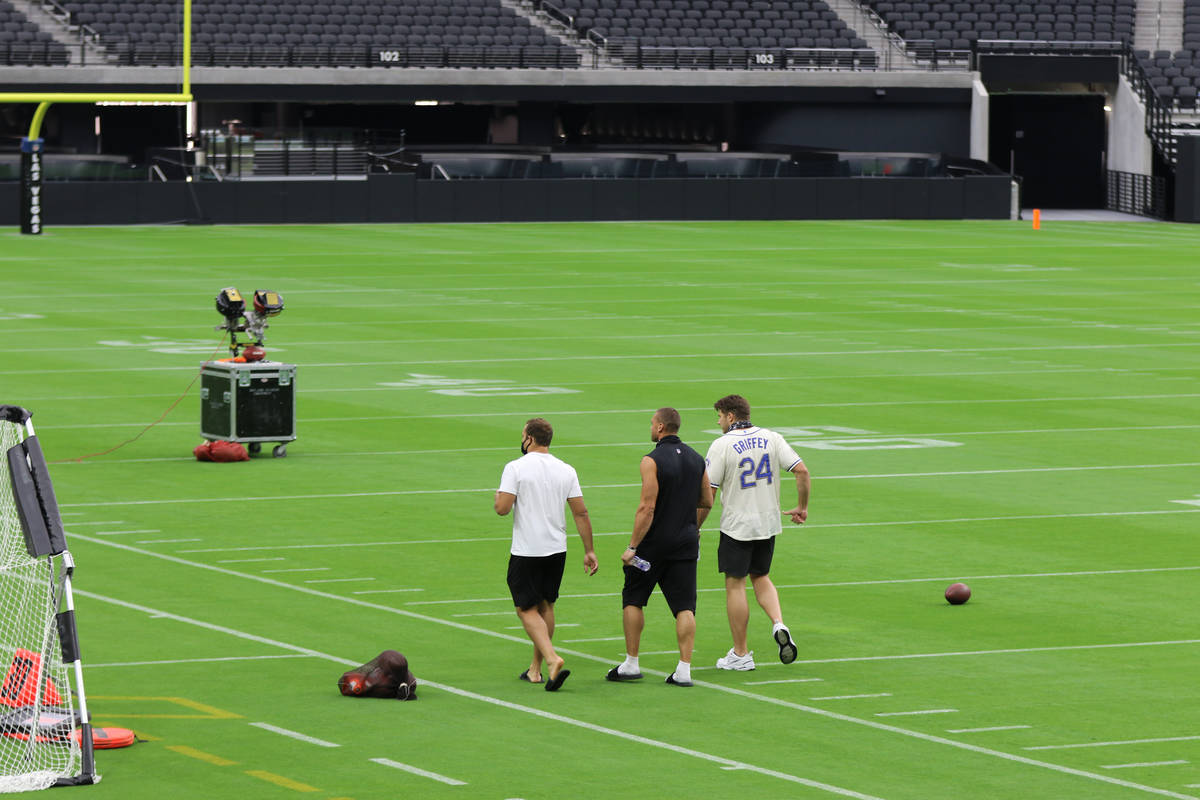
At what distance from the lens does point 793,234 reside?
178 feet

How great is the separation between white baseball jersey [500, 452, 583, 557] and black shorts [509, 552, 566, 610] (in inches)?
2.9

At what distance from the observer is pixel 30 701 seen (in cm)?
1176

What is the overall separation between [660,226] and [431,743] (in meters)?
45.4

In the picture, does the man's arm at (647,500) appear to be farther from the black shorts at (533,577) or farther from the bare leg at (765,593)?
the bare leg at (765,593)

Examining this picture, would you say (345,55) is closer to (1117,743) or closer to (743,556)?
(743,556)

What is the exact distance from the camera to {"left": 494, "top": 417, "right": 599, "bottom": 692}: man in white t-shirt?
1268cm

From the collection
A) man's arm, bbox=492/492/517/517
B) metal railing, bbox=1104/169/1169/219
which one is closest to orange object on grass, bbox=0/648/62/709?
man's arm, bbox=492/492/517/517

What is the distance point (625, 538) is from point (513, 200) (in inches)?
1581

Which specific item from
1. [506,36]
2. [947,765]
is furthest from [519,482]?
[506,36]

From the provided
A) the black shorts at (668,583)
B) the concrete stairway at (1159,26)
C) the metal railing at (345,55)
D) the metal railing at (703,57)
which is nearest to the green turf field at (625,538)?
the black shorts at (668,583)

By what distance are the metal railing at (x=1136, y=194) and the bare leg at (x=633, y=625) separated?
172 ft

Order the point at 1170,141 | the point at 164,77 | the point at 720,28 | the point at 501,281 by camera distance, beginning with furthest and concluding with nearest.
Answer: the point at 720,28, the point at 1170,141, the point at 164,77, the point at 501,281

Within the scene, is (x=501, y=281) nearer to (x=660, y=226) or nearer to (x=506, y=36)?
(x=660, y=226)

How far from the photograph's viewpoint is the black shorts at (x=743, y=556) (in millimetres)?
13344
